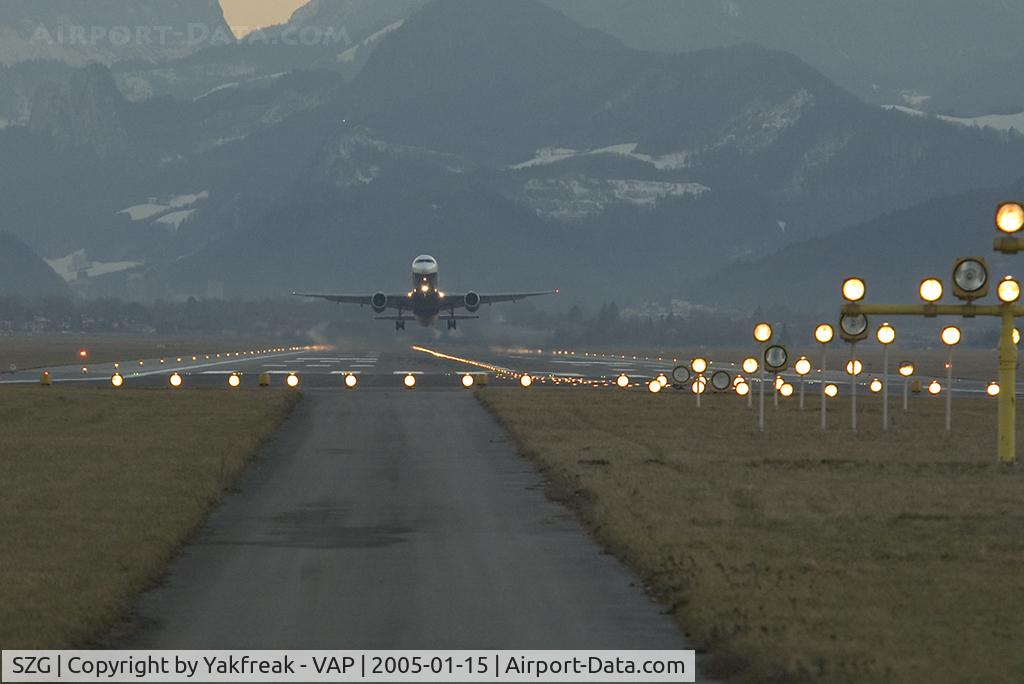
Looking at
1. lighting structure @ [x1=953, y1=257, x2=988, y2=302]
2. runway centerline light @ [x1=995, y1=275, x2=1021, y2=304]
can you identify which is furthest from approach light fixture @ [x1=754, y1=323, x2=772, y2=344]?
lighting structure @ [x1=953, y1=257, x2=988, y2=302]

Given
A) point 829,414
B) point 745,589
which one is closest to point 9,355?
point 829,414

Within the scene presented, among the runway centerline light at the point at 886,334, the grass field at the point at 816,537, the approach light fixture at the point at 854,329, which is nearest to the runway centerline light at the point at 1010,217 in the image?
the grass field at the point at 816,537

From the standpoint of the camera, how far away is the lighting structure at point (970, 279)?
39344mm

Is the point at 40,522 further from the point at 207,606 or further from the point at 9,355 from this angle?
the point at 9,355

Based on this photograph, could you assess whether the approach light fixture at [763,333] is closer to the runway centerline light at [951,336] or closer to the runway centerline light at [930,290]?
the runway centerline light at [951,336]

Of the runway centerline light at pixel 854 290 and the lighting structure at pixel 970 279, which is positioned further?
the runway centerline light at pixel 854 290

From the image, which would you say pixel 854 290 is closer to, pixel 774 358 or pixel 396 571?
pixel 774 358

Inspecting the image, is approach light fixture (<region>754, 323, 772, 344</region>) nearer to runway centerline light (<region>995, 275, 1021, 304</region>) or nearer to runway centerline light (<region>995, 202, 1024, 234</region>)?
runway centerline light (<region>995, 275, 1021, 304</region>)

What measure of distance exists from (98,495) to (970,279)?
63.6ft

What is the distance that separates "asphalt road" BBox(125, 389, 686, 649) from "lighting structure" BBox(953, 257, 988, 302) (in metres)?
10.4

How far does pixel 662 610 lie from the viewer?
67.7 ft

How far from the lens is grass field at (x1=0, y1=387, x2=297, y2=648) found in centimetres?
2041

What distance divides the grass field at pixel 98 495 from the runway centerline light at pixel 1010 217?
16.4m

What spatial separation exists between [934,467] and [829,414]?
22434 millimetres
